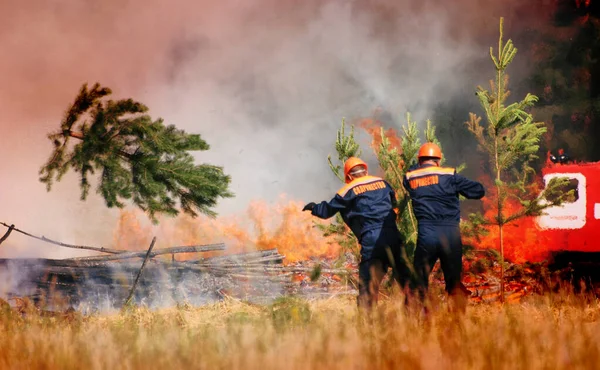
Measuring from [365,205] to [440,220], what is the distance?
2.52 feet

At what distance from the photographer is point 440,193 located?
19.0ft

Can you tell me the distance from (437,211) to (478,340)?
2.36 meters

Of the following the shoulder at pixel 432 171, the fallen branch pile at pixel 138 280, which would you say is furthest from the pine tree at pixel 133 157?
the shoulder at pixel 432 171

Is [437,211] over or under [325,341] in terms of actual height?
over

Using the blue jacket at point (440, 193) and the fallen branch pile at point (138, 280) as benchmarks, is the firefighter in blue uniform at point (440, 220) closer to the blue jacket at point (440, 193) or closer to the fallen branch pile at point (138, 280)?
the blue jacket at point (440, 193)

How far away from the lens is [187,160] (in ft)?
23.6

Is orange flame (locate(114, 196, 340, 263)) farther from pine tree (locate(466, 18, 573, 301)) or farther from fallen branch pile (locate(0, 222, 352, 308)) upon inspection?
pine tree (locate(466, 18, 573, 301))

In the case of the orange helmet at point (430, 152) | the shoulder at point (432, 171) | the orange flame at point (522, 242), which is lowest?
the orange flame at point (522, 242)

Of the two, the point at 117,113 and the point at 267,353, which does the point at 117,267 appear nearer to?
the point at 117,113

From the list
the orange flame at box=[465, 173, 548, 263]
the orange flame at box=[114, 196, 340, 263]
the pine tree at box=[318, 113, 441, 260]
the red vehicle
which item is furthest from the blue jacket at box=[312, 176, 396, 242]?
the orange flame at box=[114, 196, 340, 263]

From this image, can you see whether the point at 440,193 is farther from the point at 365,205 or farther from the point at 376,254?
the point at 376,254

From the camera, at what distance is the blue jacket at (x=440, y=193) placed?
578cm

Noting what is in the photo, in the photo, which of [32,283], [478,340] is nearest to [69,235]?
[32,283]

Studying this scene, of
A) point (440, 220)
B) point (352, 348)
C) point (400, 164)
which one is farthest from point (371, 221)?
point (352, 348)
